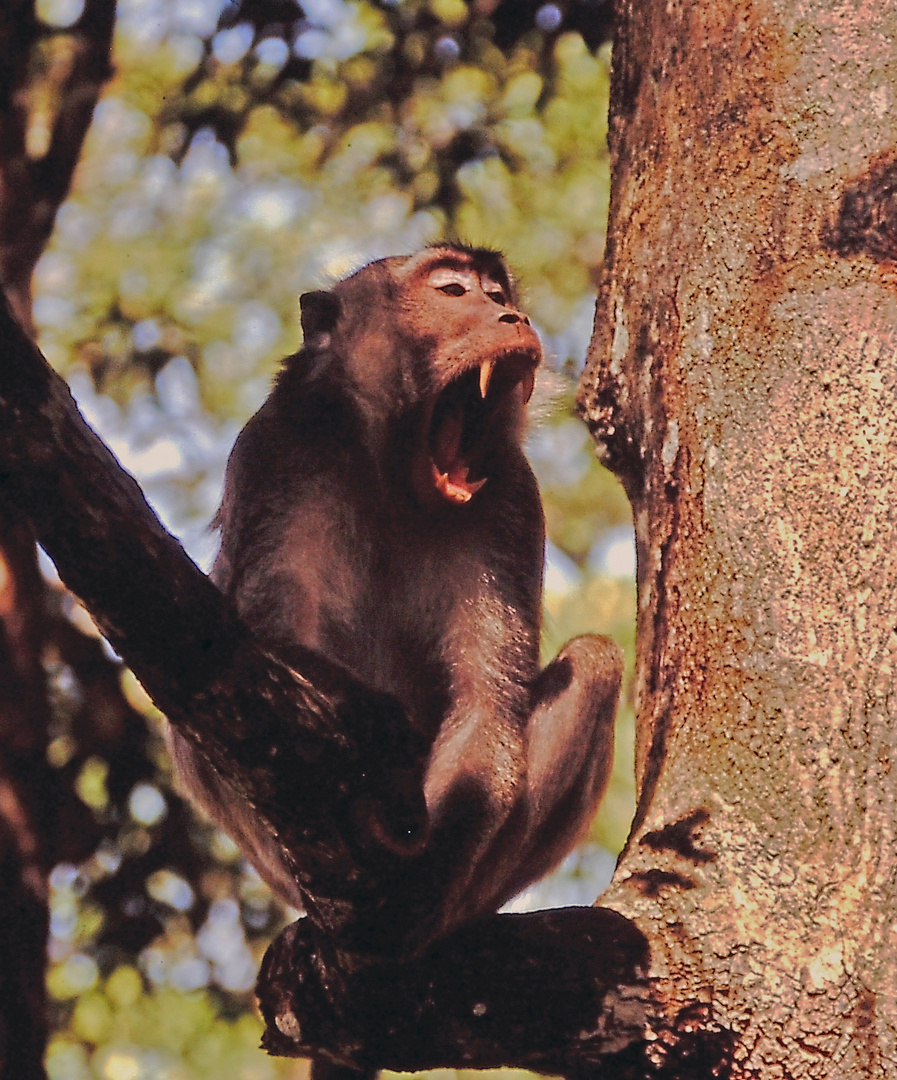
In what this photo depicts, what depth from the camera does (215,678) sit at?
2100 millimetres

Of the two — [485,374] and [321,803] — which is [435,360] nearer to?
[485,374]

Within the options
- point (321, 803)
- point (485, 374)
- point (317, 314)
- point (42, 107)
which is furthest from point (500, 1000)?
point (42, 107)

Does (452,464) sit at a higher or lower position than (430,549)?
higher

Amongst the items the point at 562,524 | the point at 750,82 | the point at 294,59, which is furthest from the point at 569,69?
the point at 750,82

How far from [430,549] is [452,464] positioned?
0.80 feet

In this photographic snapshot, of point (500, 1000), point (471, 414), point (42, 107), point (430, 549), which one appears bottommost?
point (500, 1000)

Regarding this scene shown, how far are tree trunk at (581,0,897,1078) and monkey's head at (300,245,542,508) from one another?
358 mm

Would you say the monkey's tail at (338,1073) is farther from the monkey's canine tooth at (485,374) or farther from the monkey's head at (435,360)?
the monkey's canine tooth at (485,374)

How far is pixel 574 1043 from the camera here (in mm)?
2445

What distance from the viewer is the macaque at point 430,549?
3.33 meters

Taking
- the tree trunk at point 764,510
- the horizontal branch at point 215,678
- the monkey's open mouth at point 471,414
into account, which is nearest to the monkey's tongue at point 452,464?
the monkey's open mouth at point 471,414

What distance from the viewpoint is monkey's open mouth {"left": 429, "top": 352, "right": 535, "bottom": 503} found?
12.0ft

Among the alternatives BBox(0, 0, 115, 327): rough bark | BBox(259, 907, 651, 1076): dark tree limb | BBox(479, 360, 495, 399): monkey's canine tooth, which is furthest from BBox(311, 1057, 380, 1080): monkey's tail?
BBox(0, 0, 115, 327): rough bark

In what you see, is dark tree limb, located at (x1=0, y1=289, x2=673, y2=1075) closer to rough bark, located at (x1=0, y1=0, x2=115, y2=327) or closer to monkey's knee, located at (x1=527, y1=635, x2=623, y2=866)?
monkey's knee, located at (x1=527, y1=635, x2=623, y2=866)
